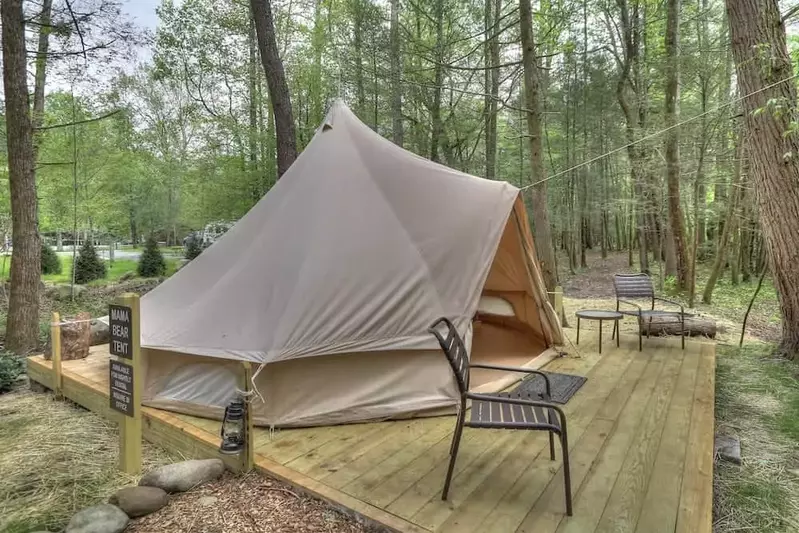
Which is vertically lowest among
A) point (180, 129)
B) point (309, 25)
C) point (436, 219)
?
point (436, 219)

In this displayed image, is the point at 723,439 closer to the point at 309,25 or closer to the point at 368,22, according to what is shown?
the point at 368,22

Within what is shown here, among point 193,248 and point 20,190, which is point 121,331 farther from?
point 193,248

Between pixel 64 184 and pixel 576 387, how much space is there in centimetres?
1057

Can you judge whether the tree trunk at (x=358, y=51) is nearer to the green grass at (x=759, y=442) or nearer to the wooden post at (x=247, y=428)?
the green grass at (x=759, y=442)

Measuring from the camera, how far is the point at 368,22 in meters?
9.30

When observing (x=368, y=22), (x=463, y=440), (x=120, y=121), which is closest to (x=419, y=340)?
(x=463, y=440)

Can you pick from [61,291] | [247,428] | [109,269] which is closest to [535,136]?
[247,428]

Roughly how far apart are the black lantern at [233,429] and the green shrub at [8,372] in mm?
3311

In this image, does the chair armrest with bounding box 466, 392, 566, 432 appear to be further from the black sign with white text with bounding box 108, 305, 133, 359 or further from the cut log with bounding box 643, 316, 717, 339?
the cut log with bounding box 643, 316, 717, 339

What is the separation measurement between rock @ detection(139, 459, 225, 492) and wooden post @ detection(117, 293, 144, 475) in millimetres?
141

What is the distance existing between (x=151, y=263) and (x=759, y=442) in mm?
12659

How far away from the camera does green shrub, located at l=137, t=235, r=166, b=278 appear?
11.7 metres

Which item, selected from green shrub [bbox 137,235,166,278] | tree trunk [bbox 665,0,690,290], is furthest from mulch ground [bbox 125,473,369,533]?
green shrub [bbox 137,235,166,278]

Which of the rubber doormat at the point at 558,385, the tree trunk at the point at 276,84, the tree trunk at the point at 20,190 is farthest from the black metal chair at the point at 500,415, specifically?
the tree trunk at the point at 20,190
